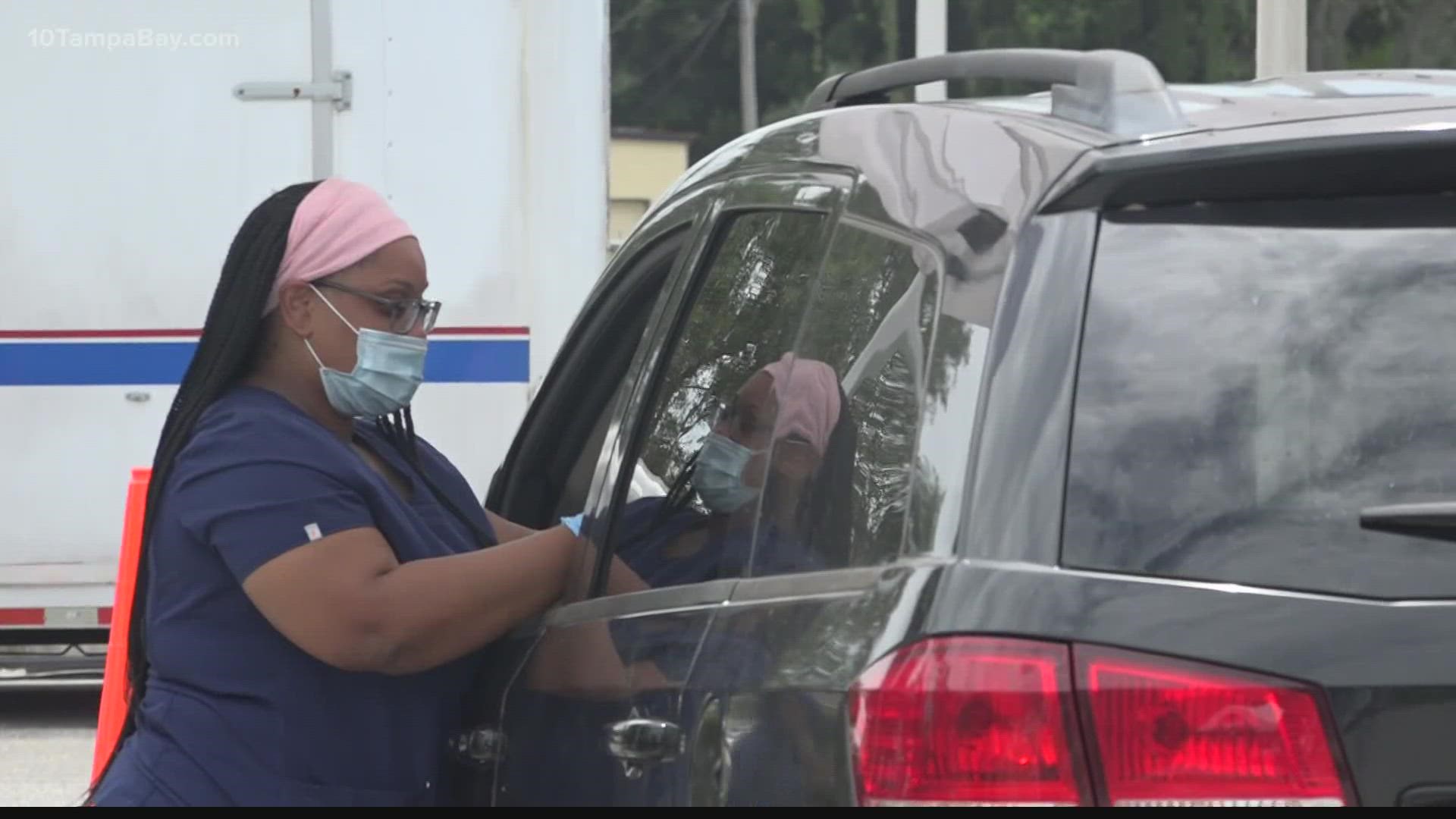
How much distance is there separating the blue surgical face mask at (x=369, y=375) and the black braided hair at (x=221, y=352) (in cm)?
8

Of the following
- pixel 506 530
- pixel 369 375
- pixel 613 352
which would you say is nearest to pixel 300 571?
pixel 369 375

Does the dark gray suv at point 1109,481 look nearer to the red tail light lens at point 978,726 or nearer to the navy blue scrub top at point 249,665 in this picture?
the red tail light lens at point 978,726

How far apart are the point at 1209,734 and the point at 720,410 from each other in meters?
1.08

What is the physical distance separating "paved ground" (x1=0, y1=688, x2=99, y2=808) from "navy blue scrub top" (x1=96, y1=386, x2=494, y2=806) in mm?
3722

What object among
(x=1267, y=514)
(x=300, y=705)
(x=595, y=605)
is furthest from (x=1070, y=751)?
(x=300, y=705)

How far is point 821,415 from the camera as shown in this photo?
2457mm

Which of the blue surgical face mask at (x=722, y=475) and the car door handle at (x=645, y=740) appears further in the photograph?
the blue surgical face mask at (x=722, y=475)

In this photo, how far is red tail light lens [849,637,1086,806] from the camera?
1.98m

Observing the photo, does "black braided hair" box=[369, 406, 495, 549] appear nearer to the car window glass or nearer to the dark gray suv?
the car window glass

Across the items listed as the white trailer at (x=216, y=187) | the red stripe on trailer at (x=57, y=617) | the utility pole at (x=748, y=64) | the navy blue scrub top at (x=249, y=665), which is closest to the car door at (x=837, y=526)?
the navy blue scrub top at (x=249, y=665)

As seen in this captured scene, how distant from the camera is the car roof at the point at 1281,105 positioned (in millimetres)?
2209

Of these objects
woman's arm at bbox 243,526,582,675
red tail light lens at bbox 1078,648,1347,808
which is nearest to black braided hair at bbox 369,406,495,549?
woman's arm at bbox 243,526,582,675

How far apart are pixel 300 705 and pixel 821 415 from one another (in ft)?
3.16

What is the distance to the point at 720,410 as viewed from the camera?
2920 mm
